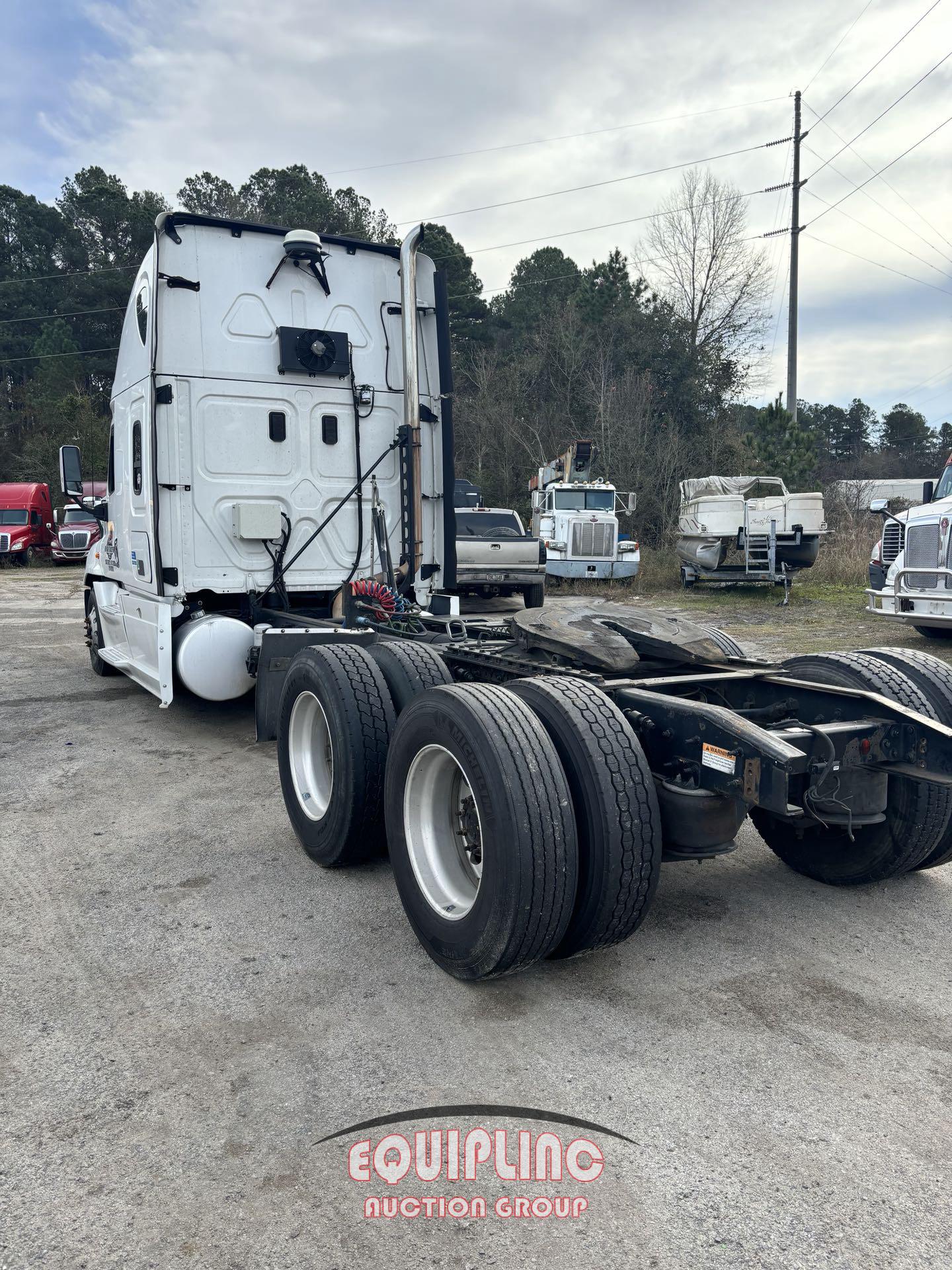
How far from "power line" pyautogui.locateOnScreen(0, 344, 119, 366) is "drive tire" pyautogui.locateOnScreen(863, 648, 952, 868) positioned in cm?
4546

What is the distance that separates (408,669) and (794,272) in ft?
102

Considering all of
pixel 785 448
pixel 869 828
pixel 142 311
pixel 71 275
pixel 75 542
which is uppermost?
pixel 71 275

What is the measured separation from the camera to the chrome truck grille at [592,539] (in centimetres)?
1944

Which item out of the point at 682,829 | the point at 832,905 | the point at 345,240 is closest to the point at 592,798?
the point at 682,829

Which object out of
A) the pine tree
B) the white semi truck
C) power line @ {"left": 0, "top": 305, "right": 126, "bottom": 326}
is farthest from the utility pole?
power line @ {"left": 0, "top": 305, "right": 126, "bottom": 326}

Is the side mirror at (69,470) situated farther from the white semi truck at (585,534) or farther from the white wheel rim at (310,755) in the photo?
the white semi truck at (585,534)

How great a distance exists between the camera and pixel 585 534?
63.9 ft

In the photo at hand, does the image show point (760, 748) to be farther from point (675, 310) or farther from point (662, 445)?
point (675, 310)

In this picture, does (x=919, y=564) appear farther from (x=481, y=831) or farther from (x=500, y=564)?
(x=481, y=831)

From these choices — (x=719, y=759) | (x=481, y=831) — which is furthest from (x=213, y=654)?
(x=719, y=759)

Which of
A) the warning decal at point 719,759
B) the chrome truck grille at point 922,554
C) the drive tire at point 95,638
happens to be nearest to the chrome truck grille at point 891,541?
the chrome truck grille at point 922,554

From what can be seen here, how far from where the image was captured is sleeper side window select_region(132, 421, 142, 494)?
22.5ft

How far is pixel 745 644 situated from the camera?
11.7 m

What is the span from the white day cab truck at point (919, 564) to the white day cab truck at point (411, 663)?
6.10m
